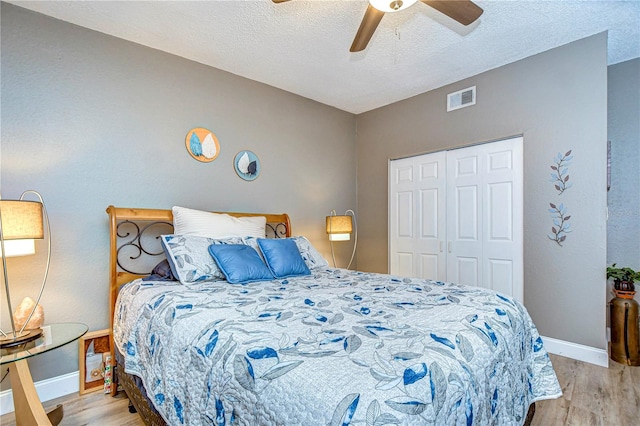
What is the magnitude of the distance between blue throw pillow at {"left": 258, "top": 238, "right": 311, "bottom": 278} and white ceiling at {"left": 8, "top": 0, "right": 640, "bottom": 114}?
1.72 metres

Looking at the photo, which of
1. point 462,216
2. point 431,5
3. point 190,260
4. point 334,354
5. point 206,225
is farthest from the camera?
point 462,216

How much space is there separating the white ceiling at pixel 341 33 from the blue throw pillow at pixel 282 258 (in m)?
1.72

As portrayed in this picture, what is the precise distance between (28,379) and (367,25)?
2.84 meters

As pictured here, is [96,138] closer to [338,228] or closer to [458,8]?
[338,228]

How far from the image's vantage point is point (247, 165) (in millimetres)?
3383

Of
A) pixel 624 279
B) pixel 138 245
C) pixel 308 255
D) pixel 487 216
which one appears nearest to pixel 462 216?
pixel 487 216

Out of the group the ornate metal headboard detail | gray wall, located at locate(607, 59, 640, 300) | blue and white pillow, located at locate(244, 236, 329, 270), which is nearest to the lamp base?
the ornate metal headboard detail

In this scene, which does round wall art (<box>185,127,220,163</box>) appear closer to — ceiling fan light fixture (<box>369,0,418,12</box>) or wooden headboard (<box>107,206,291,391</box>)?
wooden headboard (<box>107,206,291,391</box>)

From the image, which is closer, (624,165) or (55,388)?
(55,388)

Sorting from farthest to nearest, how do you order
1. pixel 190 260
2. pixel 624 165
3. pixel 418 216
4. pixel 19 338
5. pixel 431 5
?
pixel 418 216, pixel 624 165, pixel 190 260, pixel 431 5, pixel 19 338

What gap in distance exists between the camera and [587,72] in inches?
108

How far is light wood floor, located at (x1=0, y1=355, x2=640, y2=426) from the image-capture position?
1.92 metres

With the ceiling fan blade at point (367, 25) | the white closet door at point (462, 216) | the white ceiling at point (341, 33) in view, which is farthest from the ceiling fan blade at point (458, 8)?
the white closet door at point (462, 216)

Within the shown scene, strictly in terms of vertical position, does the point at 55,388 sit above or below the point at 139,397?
below
